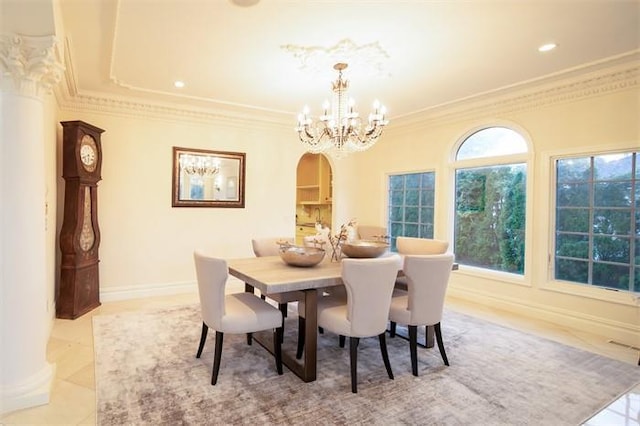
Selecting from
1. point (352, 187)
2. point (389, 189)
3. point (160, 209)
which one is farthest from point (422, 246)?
point (160, 209)

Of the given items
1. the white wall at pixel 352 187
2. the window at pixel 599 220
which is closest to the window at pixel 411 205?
the white wall at pixel 352 187

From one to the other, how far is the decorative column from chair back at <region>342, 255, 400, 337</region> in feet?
6.69

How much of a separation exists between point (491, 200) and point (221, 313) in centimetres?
383

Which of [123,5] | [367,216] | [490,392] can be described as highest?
[123,5]

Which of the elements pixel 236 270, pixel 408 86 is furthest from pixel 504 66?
pixel 236 270

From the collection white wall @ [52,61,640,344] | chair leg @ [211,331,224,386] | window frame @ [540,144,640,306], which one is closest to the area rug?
chair leg @ [211,331,224,386]

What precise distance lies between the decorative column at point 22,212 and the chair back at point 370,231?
455 cm

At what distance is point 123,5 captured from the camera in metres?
2.50

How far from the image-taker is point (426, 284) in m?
2.72

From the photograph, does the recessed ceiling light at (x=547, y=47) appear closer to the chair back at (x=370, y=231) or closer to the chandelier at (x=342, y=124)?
the chandelier at (x=342, y=124)

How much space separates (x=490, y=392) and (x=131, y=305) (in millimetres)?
4080

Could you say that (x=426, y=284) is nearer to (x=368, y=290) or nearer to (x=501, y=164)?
(x=368, y=290)

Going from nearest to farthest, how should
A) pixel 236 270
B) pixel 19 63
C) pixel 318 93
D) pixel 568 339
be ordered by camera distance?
pixel 19 63 < pixel 236 270 < pixel 568 339 < pixel 318 93

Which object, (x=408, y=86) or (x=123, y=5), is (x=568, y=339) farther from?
(x=123, y=5)
